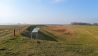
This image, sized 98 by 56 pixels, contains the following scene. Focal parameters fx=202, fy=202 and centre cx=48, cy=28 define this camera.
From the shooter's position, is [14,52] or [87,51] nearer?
[14,52]

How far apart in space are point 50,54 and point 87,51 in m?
3.72

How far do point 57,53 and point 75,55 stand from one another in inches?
55.7

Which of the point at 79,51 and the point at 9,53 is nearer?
the point at 9,53

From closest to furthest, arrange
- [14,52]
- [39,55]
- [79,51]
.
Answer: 1. [39,55]
2. [14,52]
3. [79,51]

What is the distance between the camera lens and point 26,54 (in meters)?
15.3

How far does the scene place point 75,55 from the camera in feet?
50.6

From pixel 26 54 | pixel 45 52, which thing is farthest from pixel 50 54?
pixel 26 54

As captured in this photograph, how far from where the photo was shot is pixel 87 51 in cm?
1725

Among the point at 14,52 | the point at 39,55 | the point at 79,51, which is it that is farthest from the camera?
the point at 79,51

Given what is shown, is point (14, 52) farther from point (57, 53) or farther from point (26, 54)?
point (57, 53)

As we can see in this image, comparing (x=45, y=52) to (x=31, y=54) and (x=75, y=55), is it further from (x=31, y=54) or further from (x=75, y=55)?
(x=75, y=55)

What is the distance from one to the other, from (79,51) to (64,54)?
6.66ft

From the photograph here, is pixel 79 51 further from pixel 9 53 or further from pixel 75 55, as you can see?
pixel 9 53

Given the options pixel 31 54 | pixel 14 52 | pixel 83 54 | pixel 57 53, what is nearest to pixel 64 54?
pixel 57 53
